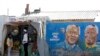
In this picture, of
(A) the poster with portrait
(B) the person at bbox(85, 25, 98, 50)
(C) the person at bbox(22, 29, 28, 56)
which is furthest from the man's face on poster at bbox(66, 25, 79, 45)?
(C) the person at bbox(22, 29, 28, 56)

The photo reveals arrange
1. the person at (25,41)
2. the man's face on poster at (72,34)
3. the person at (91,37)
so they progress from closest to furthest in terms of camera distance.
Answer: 1. the person at (91,37)
2. the man's face on poster at (72,34)
3. the person at (25,41)

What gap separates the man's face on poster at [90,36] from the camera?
52.3ft

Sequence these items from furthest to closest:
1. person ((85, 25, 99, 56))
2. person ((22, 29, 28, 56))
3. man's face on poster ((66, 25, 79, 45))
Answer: person ((22, 29, 28, 56)), man's face on poster ((66, 25, 79, 45)), person ((85, 25, 99, 56))

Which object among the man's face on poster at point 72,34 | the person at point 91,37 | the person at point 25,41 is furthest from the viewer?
the person at point 25,41

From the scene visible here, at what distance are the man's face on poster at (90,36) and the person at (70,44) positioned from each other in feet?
1.41

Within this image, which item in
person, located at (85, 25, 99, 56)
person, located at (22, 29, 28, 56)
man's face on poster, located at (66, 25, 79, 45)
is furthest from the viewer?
person, located at (22, 29, 28, 56)

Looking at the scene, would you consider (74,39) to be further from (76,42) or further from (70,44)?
(70,44)

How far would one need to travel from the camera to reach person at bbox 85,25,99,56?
15945 millimetres

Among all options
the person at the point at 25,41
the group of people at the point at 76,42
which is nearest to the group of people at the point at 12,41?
the person at the point at 25,41

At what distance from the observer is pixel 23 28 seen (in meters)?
17.0

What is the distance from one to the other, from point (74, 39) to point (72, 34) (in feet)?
0.83

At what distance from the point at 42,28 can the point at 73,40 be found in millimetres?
1601

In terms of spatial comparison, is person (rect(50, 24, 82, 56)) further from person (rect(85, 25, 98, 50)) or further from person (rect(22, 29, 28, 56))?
person (rect(22, 29, 28, 56))

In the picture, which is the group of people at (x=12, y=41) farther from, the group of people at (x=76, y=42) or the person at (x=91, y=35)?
the person at (x=91, y=35)
